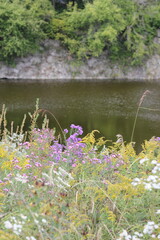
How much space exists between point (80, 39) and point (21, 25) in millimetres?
3913

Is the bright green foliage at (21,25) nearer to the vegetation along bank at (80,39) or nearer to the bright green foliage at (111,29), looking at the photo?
the vegetation along bank at (80,39)

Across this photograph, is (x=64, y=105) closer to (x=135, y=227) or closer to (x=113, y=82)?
(x=113, y=82)

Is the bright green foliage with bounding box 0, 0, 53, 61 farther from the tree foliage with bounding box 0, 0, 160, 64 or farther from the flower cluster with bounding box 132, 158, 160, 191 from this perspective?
the flower cluster with bounding box 132, 158, 160, 191

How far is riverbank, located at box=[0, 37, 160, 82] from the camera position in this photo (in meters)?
21.6

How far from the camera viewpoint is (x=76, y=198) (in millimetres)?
2250

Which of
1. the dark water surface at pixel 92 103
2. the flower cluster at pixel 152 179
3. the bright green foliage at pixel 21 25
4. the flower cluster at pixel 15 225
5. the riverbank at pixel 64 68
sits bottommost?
the dark water surface at pixel 92 103

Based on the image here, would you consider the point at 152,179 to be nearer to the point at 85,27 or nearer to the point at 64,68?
the point at 64,68

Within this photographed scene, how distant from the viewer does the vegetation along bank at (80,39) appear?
66.1 feet

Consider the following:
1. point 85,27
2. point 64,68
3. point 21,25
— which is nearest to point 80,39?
point 85,27

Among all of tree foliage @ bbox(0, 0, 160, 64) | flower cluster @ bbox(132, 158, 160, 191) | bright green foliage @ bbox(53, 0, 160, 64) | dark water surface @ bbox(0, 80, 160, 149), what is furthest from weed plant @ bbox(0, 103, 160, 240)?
bright green foliage @ bbox(53, 0, 160, 64)

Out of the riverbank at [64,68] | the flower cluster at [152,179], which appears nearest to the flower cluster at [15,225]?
the flower cluster at [152,179]

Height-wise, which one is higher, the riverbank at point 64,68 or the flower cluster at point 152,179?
the flower cluster at point 152,179

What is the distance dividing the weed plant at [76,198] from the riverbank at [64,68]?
18.2 metres

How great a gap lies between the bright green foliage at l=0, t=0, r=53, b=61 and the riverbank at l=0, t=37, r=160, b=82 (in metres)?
0.78
